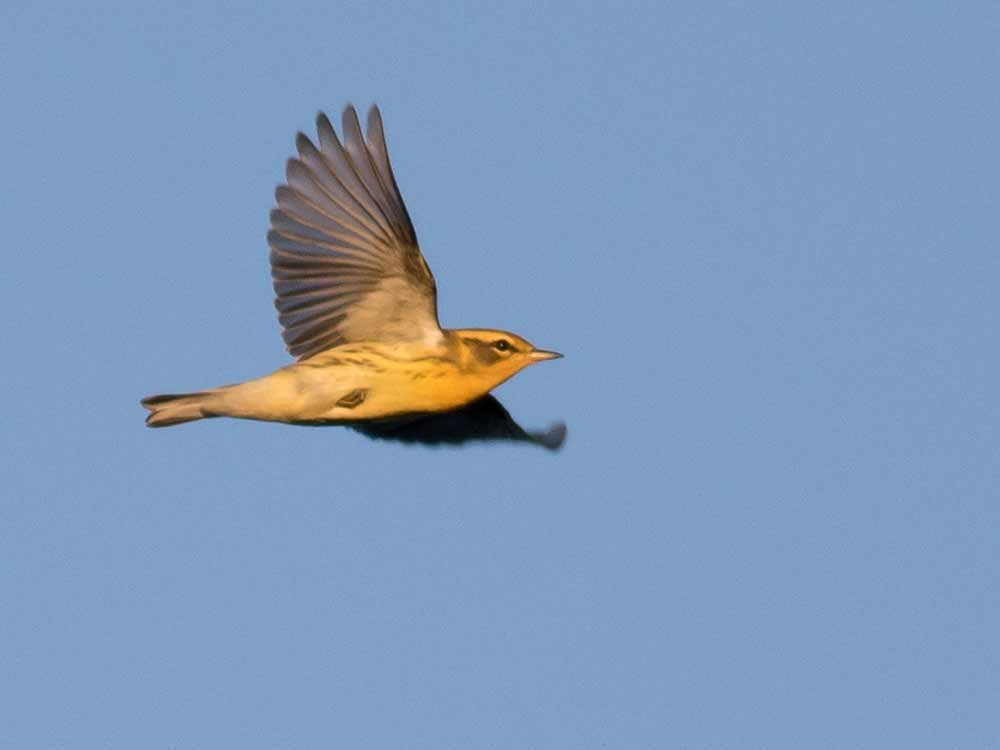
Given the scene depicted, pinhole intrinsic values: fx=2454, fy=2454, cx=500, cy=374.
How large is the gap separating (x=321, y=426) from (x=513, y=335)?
4.93 feet

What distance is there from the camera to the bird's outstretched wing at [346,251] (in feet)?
56.2

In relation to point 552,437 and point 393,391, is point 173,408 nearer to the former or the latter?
point 393,391

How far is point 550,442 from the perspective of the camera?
1922cm

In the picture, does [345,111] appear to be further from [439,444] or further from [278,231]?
[439,444]

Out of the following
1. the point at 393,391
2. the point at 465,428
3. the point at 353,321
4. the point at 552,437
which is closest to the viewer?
the point at 393,391

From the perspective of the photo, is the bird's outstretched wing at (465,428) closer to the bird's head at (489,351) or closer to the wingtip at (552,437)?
the wingtip at (552,437)

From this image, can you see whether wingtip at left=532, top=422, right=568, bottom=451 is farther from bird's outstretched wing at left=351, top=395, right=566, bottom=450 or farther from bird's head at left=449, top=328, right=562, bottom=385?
bird's head at left=449, top=328, right=562, bottom=385

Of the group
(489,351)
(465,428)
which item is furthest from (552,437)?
(489,351)

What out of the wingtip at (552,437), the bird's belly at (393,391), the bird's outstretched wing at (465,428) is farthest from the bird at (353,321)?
the wingtip at (552,437)

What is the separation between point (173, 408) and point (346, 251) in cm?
167

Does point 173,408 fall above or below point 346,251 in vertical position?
below

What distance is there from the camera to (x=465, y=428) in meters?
18.9

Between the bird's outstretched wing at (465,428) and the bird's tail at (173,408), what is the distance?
170cm

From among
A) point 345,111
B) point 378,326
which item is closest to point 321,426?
point 378,326
